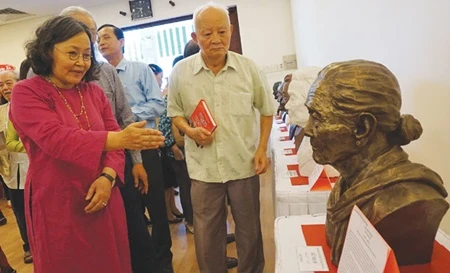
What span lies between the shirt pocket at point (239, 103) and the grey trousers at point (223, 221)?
29 cm

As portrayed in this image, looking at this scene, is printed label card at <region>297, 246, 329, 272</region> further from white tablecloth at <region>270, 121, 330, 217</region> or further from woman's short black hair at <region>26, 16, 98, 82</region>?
woman's short black hair at <region>26, 16, 98, 82</region>

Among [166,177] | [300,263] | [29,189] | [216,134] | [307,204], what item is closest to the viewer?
[300,263]

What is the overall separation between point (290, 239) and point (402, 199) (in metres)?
0.35

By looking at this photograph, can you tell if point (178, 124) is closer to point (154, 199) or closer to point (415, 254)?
point (154, 199)

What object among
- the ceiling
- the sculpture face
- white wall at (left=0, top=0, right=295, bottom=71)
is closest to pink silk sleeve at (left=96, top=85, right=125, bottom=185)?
the sculpture face

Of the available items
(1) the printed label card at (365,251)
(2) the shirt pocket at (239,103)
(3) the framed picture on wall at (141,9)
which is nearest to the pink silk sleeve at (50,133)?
(2) the shirt pocket at (239,103)

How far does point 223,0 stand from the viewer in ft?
15.1

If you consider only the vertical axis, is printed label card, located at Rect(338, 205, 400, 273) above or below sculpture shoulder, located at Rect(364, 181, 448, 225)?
below

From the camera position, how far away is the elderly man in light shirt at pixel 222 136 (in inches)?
55.2

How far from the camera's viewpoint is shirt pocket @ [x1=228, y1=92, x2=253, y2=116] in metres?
1.40

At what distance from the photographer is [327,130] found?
28.7 inches

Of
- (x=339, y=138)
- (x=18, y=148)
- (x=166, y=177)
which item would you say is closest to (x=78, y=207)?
(x=339, y=138)

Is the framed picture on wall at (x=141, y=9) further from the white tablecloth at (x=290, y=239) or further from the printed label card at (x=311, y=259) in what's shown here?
the printed label card at (x=311, y=259)

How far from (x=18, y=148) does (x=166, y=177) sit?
3.43 feet
